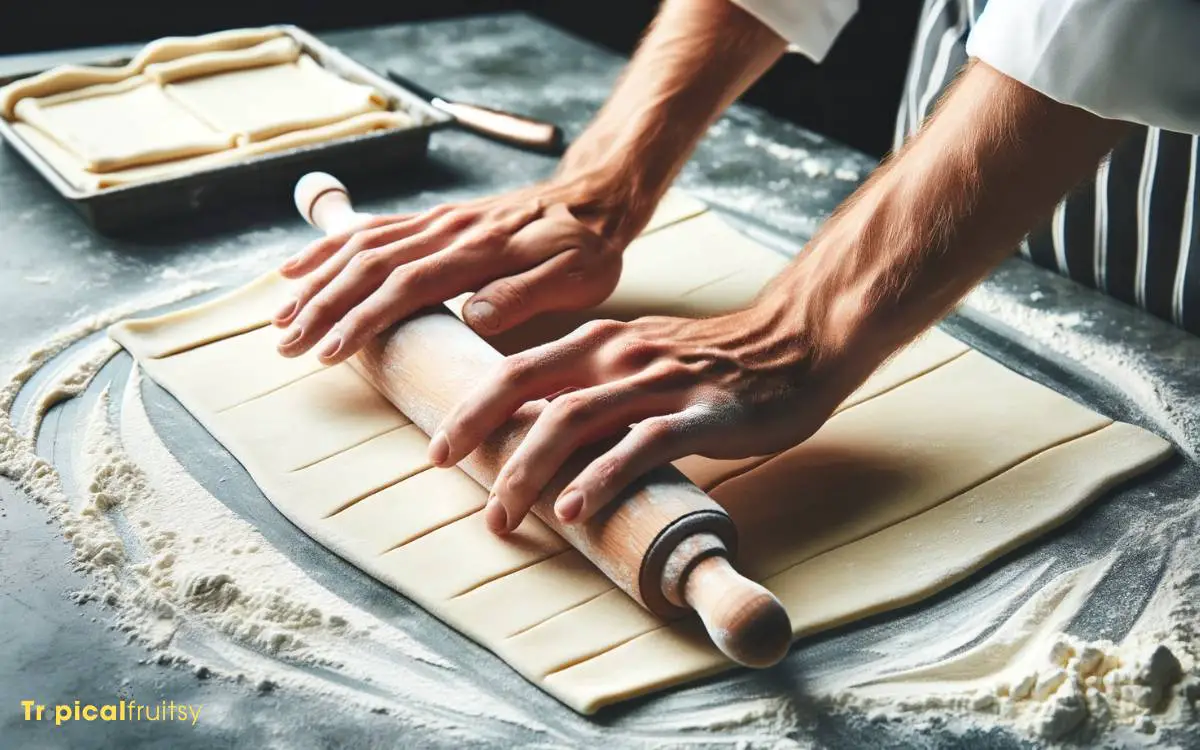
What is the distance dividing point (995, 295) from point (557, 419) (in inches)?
37.6

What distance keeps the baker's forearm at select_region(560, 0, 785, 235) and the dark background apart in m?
1.21

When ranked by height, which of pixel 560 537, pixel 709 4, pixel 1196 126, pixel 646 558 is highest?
pixel 1196 126

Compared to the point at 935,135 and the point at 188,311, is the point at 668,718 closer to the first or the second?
the point at 935,135

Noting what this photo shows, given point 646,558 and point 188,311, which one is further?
point 188,311

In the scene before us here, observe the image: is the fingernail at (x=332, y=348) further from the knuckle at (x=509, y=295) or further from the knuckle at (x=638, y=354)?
the knuckle at (x=638, y=354)

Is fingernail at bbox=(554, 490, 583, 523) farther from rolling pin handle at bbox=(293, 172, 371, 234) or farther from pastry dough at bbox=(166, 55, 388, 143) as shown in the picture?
pastry dough at bbox=(166, 55, 388, 143)

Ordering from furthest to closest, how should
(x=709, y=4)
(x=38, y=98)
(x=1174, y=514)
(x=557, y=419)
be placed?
(x=38, y=98) < (x=709, y=4) < (x=1174, y=514) < (x=557, y=419)

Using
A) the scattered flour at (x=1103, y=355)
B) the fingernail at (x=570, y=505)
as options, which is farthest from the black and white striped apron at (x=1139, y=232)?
the fingernail at (x=570, y=505)

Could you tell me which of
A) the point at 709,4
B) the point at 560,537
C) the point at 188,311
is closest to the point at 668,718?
the point at 560,537

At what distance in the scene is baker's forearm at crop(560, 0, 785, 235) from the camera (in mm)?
1705

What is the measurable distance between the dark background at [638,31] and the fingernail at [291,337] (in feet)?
6.42

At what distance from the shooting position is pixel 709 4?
1.78m

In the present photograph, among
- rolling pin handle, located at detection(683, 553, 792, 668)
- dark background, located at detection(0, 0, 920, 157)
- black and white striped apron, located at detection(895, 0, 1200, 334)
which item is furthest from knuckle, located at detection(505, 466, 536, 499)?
dark background, located at detection(0, 0, 920, 157)

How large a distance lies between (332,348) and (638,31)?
2.28m
